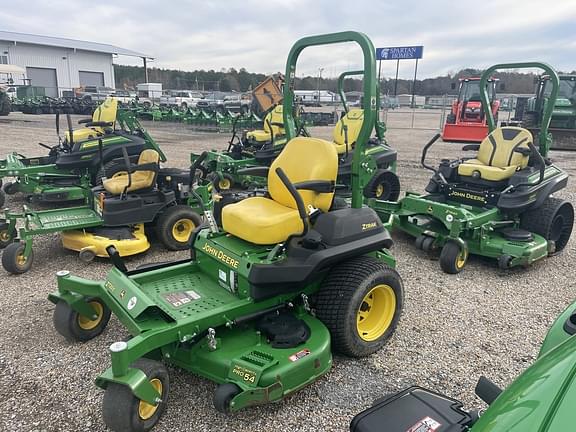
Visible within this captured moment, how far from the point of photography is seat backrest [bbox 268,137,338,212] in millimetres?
3311

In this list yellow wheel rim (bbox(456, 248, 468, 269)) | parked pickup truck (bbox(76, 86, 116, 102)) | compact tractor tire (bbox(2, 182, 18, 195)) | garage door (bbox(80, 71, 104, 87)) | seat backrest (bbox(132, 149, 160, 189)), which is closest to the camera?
yellow wheel rim (bbox(456, 248, 468, 269))

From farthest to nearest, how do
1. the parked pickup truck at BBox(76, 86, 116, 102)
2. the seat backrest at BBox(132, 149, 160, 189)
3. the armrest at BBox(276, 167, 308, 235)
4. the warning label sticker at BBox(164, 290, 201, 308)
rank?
the parked pickup truck at BBox(76, 86, 116, 102), the seat backrest at BBox(132, 149, 160, 189), the warning label sticker at BBox(164, 290, 201, 308), the armrest at BBox(276, 167, 308, 235)

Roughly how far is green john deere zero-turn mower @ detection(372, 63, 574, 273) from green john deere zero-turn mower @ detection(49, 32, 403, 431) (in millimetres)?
1674

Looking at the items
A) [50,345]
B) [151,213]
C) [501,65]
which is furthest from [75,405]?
[501,65]

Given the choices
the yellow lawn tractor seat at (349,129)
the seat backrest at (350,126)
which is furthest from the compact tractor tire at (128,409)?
the seat backrest at (350,126)

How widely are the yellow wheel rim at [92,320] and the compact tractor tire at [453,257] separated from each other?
332cm

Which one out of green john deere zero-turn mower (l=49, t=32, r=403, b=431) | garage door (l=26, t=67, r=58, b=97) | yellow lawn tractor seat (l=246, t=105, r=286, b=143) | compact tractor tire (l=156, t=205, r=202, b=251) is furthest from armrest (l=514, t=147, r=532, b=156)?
garage door (l=26, t=67, r=58, b=97)

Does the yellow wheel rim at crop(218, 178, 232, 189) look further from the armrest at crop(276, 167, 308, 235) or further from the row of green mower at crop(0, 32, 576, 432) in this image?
the armrest at crop(276, 167, 308, 235)

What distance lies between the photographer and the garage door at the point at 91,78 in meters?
46.1

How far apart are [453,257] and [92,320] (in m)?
3.43

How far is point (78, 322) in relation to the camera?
320 cm

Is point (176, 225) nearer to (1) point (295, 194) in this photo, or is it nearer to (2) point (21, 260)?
(2) point (21, 260)

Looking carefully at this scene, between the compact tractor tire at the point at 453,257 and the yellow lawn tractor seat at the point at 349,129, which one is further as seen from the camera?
the yellow lawn tractor seat at the point at 349,129

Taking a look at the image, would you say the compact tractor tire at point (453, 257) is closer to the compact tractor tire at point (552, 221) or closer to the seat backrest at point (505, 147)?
the compact tractor tire at point (552, 221)
